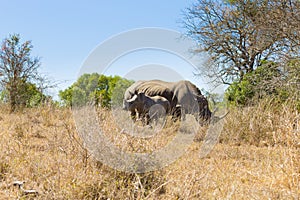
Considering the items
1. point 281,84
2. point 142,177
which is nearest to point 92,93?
point 142,177

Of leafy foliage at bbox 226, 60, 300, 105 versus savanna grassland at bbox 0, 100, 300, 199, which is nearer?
savanna grassland at bbox 0, 100, 300, 199

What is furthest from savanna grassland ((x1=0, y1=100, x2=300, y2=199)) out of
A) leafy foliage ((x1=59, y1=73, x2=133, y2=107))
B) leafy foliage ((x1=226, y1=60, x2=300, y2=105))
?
leafy foliage ((x1=226, y1=60, x2=300, y2=105))

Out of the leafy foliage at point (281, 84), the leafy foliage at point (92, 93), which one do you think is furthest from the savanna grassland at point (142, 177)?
the leafy foliage at point (281, 84)

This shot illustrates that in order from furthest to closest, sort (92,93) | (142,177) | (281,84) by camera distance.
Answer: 1. (281,84)
2. (92,93)
3. (142,177)

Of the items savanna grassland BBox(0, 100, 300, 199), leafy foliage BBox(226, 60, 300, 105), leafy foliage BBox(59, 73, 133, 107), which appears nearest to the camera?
savanna grassland BBox(0, 100, 300, 199)

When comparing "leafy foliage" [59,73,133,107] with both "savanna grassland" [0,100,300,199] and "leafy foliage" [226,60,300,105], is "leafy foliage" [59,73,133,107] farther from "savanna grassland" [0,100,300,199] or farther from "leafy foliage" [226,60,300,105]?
"leafy foliage" [226,60,300,105]

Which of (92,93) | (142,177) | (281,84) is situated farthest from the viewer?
(281,84)

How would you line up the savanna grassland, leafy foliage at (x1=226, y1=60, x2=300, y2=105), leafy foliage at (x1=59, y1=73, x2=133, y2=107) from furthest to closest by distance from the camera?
leafy foliage at (x1=226, y1=60, x2=300, y2=105) → leafy foliage at (x1=59, y1=73, x2=133, y2=107) → the savanna grassland

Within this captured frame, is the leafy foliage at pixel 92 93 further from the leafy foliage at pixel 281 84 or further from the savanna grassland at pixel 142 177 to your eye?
the leafy foliage at pixel 281 84

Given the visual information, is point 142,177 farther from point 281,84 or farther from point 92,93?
point 281,84

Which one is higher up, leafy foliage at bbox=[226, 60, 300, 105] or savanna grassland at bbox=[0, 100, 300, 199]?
leafy foliage at bbox=[226, 60, 300, 105]

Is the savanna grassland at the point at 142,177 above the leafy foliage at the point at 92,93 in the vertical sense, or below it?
below

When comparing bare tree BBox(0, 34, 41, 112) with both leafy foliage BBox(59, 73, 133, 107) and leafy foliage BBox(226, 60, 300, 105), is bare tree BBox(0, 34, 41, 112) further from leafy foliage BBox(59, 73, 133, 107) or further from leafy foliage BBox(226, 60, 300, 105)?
leafy foliage BBox(226, 60, 300, 105)

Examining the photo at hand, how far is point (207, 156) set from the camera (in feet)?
13.7
